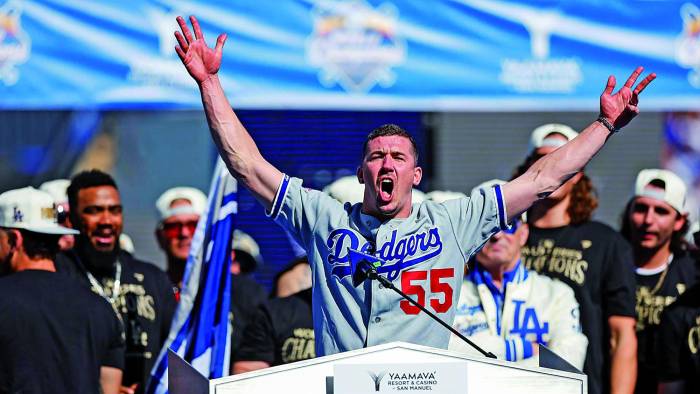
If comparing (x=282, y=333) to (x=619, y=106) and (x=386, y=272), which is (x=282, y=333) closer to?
(x=386, y=272)

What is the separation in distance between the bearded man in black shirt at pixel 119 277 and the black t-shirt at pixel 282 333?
0.73m

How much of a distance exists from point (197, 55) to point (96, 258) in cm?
256

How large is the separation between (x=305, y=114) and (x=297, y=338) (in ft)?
11.5

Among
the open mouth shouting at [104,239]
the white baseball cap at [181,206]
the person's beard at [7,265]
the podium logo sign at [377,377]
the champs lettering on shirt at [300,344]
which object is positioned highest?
the white baseball cap at [181,206]

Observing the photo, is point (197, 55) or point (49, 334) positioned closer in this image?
point (197, 55)

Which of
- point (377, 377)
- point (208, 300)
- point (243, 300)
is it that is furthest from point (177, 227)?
point (377, 377)

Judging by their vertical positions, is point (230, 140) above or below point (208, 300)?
below

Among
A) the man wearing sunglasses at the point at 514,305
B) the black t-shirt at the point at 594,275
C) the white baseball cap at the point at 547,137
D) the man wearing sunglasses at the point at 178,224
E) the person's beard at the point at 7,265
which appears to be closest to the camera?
the person's beard at the point at 7,265

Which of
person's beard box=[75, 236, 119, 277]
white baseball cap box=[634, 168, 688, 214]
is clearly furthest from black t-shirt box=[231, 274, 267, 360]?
white baseball cap box=[634, 168, 688, 214]

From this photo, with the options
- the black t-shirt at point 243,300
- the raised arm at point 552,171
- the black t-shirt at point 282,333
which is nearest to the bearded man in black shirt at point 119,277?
the black t-shirt at point 243,300

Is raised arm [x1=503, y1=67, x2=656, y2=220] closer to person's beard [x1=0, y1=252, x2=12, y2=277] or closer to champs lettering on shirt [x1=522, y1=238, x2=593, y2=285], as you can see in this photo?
champs lettering on shirt [x1=522, y1=238, x2=593, y2=285]

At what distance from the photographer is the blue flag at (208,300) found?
718 centimetres

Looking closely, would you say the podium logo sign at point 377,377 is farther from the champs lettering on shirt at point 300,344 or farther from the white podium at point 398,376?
the champs lettering on shirt at point 300,344

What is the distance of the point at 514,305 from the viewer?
6656 mm
